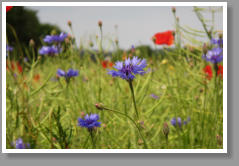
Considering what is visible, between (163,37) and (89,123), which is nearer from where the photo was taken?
(89,123)

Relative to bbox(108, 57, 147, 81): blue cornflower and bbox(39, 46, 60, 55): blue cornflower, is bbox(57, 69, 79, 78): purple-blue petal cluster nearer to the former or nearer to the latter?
bbox(39, 46, 60, 55): blue cornflower

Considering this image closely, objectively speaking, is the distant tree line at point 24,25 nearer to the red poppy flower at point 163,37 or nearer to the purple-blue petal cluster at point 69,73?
the purple-blue petal cluster at point 69,73

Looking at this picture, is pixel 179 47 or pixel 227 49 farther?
pixel 179 47

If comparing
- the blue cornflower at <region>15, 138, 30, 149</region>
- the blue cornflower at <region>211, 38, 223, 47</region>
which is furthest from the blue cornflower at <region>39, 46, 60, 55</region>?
the blue cornflower at <region>211, 38, 223, 47</region>

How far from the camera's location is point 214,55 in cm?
93

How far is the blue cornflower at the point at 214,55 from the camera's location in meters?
0.92

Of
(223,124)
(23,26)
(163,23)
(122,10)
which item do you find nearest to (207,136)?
(223,124)

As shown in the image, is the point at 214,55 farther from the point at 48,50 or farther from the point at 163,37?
the point at 48,50

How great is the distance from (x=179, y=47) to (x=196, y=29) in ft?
0.38

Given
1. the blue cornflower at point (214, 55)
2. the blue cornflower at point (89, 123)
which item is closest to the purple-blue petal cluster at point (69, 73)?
the blue cornflower at point (89, 123)

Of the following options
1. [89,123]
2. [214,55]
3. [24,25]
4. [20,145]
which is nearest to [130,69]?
[89,123]

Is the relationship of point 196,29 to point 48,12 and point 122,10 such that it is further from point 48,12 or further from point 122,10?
point 48,12

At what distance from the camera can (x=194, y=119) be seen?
1041 millimetres

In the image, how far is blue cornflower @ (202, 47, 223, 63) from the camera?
0.92 meters
